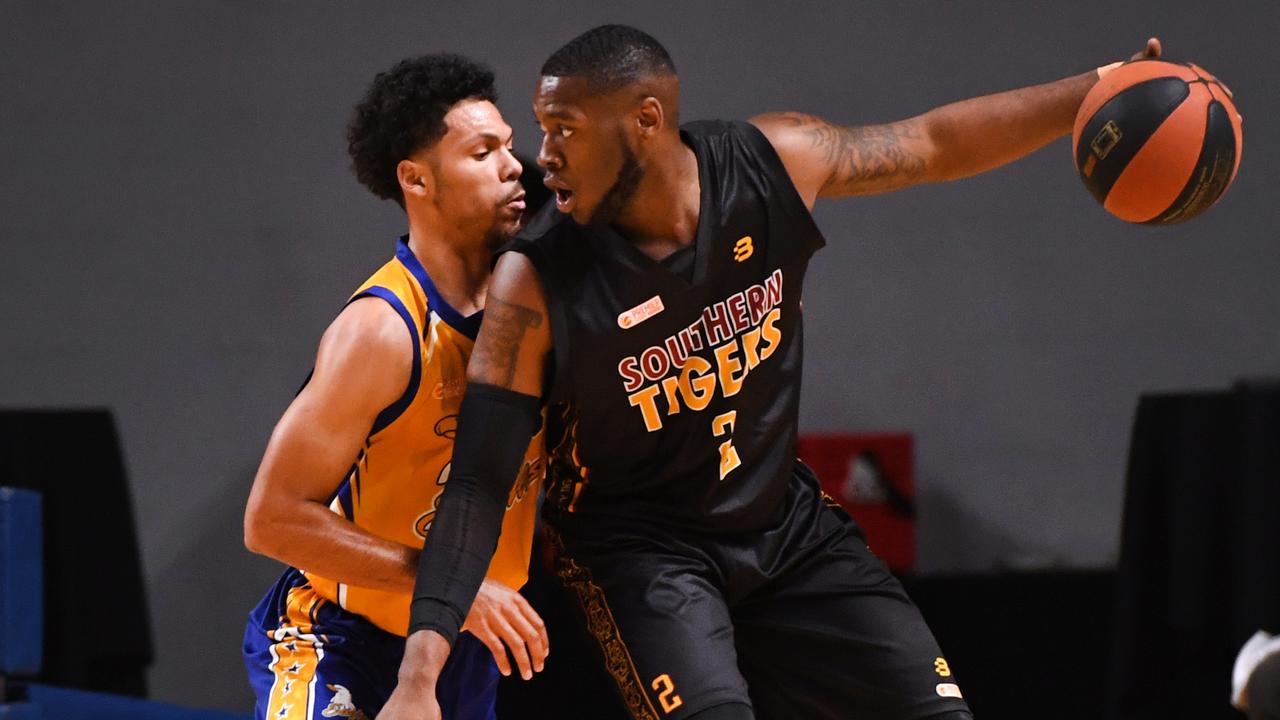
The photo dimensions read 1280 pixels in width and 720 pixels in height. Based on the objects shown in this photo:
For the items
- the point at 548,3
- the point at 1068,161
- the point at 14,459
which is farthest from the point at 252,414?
the point at 1068,161

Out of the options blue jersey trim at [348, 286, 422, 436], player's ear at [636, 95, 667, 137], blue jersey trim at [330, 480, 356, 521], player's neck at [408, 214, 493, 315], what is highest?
player's ear at [636, 95, 667, 137]

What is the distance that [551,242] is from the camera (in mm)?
2527

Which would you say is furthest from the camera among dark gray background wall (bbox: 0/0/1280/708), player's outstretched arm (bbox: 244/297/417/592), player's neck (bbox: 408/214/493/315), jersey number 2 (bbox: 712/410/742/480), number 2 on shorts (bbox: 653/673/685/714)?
dark gray background wall (bbox: 0/0/1280/708)

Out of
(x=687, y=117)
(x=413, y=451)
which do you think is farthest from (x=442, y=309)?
(x=687, y=117)

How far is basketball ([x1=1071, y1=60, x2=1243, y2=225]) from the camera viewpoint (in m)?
2.46

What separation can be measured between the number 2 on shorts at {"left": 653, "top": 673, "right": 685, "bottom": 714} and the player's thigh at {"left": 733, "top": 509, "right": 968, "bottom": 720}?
11.9 inches

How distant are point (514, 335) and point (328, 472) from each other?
1.41ft

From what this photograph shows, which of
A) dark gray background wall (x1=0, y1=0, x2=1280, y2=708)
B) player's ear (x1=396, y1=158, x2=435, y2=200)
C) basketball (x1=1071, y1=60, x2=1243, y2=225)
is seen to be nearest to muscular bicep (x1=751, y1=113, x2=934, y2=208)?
basketball (x1=1071, y1=60, x2=1243, y2=225)

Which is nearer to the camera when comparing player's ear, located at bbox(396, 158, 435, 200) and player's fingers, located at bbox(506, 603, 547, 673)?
player's fingers, located at bbox(506, 603, 547, 673)

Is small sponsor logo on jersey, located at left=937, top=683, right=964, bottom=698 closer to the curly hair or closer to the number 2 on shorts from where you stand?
the number 2 on shorts

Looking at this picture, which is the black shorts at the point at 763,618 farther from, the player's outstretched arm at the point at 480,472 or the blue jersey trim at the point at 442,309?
the blue jersey trim at the point at 442,309

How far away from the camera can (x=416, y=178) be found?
9.27 ft

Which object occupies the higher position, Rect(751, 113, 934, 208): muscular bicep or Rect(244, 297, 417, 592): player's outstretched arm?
Rect(751, 113, 934, 208): muscular bicep

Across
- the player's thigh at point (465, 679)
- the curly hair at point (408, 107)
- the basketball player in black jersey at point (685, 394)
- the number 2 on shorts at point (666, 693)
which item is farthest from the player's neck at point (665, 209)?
the player's thigh at point (465, 679)
